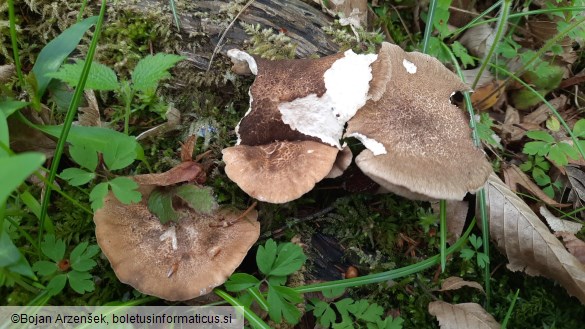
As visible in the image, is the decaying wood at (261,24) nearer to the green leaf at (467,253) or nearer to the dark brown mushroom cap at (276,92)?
the dark brown mushroom cap at (276,92)

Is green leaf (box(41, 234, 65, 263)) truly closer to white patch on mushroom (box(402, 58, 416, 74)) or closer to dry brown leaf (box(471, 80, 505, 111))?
white patch on mushroom (box(402, 58, 416, 74))

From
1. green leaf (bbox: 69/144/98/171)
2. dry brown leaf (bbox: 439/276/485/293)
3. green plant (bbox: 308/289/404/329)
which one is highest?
green leaf (bbox: 69/144/98/171)

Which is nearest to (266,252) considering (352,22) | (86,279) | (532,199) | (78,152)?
(86,279)

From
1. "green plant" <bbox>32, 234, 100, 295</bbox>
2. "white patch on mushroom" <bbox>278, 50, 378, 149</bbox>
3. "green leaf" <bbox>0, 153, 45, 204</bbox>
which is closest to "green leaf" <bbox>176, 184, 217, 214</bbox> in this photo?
"green plant" <bbox>32, 234, 100, 295</bbox>

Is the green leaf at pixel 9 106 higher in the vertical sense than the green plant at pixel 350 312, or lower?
higher

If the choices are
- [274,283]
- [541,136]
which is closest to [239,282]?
[274,283]

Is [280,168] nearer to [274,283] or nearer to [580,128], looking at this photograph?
[274,283]

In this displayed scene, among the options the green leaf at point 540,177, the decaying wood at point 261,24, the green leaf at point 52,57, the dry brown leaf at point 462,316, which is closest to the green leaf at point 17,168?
the green leaf at point 52,57
